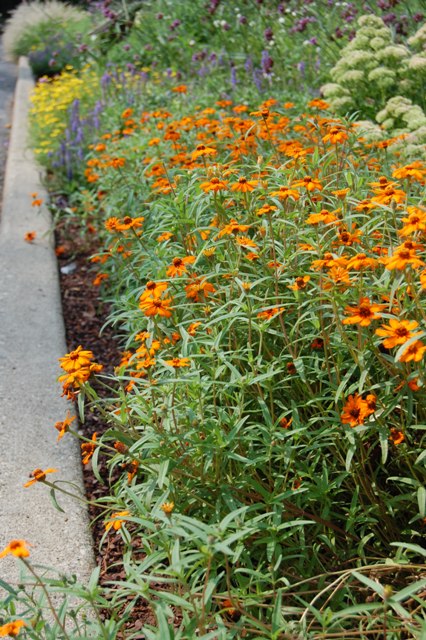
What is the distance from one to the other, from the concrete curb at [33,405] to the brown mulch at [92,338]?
8 centimetres

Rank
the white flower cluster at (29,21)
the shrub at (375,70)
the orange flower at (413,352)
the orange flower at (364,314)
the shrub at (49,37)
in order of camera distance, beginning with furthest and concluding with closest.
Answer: the white flower cluster at (29,21), the shrub at (49,37), the shrub at (375,70), the orange flower at (364,314), the orange flower at (413,352)

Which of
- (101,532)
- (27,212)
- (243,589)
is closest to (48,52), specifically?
(27,212)

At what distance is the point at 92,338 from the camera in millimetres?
3814

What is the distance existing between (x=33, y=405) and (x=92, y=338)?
0.82 metres

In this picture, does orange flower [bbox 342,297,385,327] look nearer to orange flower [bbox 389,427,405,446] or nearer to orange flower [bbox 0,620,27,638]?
orange flower [bbox 389,427,405,446]

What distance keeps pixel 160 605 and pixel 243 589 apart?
10.4 inches

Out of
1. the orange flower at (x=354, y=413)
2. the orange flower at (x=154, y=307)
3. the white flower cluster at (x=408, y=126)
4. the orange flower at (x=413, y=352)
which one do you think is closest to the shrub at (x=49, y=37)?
the white flower cluster at (x=408, y=126)

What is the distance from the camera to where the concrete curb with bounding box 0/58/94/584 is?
231cm

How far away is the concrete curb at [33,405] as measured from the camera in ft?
7.59

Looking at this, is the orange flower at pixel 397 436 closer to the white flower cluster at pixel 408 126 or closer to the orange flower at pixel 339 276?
the orange flower at pixel 339 276

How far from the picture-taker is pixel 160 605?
1.58 m

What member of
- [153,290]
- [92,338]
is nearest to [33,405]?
[92,338]

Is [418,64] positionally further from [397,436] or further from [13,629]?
[13,629]

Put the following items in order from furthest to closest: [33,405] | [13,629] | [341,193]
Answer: [33,405] < [341,193] < [13,629]
